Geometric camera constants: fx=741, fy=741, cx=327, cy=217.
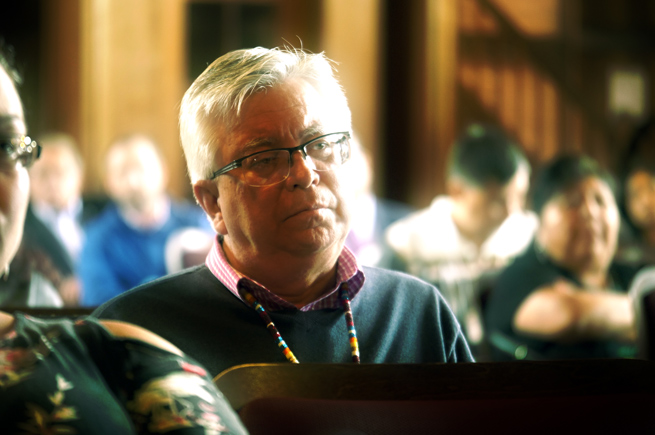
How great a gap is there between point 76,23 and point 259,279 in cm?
Answer: 537

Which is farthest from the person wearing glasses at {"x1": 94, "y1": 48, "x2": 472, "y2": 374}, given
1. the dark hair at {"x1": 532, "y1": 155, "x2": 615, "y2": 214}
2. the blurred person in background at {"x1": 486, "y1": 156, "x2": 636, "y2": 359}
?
the dark hair at {"x1": 532, "y1": 155, "x2": 615, "y2": 214}

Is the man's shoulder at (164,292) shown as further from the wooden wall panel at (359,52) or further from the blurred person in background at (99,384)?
the wooden wall panel at (359,52)

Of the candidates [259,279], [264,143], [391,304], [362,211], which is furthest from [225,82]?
[362,211]

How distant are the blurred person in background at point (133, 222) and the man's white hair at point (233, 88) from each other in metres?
2.41

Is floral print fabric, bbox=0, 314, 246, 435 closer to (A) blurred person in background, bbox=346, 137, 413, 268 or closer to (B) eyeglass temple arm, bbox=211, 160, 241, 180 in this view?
(B) eyeglass temple arm, bbox=211, 160, 241, 180

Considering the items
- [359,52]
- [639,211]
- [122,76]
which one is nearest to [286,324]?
[639,211]

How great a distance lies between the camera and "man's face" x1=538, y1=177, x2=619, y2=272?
91.3 inches

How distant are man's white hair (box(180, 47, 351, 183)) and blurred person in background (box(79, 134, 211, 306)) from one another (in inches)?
94.9

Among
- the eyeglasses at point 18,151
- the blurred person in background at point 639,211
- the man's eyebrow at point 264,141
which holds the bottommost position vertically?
the blurred person in background at point 639,211

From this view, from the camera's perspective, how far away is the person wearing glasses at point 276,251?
1246 millimetres

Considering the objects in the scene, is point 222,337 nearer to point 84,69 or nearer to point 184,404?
point 184,404

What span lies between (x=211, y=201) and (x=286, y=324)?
0.94ft

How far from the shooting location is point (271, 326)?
4.03 feet

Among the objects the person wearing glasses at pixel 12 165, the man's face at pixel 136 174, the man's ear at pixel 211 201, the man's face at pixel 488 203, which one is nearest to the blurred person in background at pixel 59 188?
the man's face at pixel 136 174
